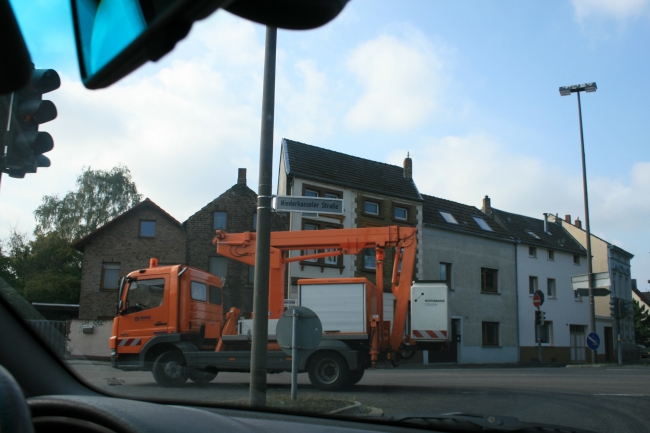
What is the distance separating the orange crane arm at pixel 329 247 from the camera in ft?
24.8

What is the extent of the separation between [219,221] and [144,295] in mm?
1291

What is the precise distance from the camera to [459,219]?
809cm

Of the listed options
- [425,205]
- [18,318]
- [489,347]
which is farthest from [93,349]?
[489,347]

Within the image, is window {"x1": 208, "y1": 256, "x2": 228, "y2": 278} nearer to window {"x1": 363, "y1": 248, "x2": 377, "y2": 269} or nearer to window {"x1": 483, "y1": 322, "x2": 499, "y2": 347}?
window {"x1": 363, "y1": 248, "x2": 377, "y2": 269}

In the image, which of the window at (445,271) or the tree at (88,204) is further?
the window at (445,271)

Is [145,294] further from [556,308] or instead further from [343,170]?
[556,308]

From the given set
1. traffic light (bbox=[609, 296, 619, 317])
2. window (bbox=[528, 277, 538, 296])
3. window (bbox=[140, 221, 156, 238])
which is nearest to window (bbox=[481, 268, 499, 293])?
window (bbox=[528, 277, 538, 296])

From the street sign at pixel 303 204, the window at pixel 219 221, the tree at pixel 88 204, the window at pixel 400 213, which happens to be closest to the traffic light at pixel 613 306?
the window at pixel 400 213

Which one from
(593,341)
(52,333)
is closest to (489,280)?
(593,341)

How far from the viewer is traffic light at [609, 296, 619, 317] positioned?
→ 6.71 meters

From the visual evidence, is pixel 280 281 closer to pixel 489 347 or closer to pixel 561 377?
pixel 489 347

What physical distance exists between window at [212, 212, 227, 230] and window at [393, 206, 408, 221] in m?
2.77

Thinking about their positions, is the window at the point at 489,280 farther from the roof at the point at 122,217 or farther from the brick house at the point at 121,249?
the roof at the point at 122,217

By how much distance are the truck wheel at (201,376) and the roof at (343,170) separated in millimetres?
2517
